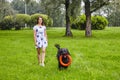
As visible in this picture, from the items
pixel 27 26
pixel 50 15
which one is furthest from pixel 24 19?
pixel 50 15

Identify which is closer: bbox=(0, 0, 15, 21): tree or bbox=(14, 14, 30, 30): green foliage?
bbox=(0, 0, 15, 21): tree

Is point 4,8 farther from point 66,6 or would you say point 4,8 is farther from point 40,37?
point 40,37

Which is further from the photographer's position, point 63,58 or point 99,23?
point 99,23

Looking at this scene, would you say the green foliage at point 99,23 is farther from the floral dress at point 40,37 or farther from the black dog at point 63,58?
the black dog at point 63,58

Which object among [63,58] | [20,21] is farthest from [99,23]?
[63,58]

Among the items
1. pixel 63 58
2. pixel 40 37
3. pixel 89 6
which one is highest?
pixel 89 6

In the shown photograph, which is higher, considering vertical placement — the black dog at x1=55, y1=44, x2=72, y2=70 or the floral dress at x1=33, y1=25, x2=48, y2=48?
the floral dress at x1=33, y1=25, x2=48, y2=48

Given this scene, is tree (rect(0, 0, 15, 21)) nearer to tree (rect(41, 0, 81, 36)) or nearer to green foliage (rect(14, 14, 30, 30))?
tree (rect(41, 0, 81, 36))

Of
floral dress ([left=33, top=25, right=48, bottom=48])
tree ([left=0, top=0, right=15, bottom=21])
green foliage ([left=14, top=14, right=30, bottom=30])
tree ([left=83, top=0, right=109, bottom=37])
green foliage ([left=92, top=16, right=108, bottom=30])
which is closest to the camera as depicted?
floral dress ([left=33, top=25, right=48, bottom=48])

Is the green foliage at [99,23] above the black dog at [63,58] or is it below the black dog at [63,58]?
above

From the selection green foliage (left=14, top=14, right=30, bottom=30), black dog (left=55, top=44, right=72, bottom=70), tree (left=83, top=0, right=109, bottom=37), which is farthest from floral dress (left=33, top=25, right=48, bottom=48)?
green foliage (left=14, top=14, right=30, bottom=30)

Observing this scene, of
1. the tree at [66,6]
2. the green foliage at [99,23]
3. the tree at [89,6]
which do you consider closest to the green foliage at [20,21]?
the green foliage at [99,23]

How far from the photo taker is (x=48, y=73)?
11.3 metres

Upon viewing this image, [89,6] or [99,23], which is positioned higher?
[89,6]
